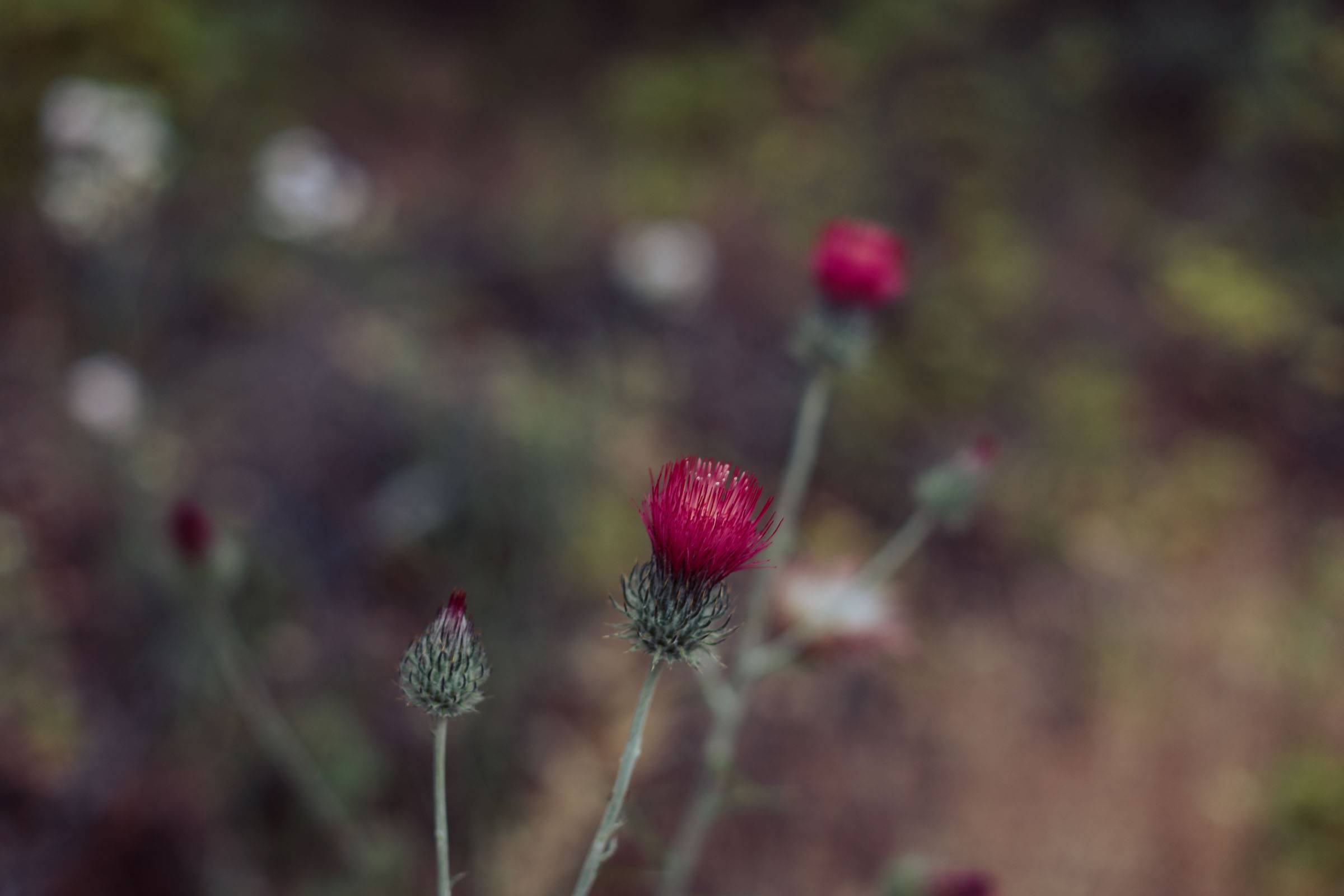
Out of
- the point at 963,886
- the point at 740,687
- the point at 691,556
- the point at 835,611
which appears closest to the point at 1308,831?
the point at 963,886

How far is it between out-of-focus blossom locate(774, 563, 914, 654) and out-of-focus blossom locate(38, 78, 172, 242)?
8.71ft

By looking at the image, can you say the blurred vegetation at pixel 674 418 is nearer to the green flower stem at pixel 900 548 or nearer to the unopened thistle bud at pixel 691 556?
the green flower stem at pixel 900 548

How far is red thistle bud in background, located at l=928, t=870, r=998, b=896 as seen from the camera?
4.84ft

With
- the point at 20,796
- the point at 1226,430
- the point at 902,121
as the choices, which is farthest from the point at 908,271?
the point at 20,796

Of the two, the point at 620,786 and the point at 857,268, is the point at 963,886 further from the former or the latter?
the point at 857,268

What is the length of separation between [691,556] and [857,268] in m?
0.90

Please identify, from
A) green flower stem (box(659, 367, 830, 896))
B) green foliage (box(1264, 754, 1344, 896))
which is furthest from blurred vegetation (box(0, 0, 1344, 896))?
green flower stem (box(659, 367, 830, 896))

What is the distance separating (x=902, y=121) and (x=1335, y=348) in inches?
113

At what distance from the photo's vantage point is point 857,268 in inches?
67.8

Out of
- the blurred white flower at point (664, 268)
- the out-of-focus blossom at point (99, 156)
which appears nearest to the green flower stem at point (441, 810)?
the out-of-focus blossom at point (99, 156)

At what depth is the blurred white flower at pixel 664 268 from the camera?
4.15m

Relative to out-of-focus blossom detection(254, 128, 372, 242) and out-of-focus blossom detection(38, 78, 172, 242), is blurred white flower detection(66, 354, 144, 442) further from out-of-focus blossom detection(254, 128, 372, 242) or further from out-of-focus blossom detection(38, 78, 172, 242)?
out-of-focus blossom detection(254, 128, 372, 242)

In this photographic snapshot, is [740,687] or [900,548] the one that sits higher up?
[740,687]

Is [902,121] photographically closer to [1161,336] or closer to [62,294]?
[1161,336]
